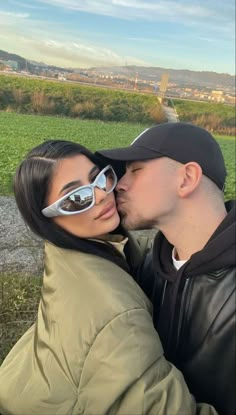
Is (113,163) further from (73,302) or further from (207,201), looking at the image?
(73,302)

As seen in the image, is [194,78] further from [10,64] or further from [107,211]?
[107,211]

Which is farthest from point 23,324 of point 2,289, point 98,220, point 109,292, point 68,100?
point 68,100

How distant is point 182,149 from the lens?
1.92 m

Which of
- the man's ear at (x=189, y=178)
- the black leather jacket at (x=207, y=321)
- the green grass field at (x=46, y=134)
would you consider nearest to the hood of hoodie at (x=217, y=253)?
the black leather jacket at (x=207, y=321)

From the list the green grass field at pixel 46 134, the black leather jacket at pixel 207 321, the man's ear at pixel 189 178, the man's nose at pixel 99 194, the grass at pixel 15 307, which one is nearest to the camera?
the black leather jacket at pixel 207 321

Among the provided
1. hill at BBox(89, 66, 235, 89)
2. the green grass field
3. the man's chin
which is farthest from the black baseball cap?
the green grass field

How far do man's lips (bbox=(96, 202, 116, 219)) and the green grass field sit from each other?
6.29m

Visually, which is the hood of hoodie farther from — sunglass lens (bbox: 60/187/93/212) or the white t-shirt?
sunglass lens (bbox: 60/187/93/212)

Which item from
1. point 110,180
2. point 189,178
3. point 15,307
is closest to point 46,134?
point 15,307

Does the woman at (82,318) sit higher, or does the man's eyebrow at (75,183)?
the man's eyebrow at (75,183)

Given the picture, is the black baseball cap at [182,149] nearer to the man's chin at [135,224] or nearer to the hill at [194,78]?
the man's chin at [135,224]

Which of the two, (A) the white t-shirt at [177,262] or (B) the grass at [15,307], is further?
(B) the grass at [15,307]

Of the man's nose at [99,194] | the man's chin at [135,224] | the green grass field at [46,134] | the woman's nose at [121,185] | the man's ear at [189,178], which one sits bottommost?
A: the green grass field at [46,134]

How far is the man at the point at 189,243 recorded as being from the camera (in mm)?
1686
